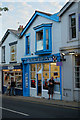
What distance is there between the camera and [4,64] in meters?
28.8

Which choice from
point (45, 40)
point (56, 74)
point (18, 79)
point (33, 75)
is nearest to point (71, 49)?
point (56, 74)

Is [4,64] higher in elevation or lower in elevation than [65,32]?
lower

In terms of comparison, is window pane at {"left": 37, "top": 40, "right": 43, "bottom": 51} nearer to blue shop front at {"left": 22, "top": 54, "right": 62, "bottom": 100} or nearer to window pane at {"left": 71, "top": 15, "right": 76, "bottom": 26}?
blue shop front at {"left": 22, "top": 54, "right": 62, "bottom": 100}

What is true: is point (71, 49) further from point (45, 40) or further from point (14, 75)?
point (14, 75)

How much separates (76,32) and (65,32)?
4.18 ft

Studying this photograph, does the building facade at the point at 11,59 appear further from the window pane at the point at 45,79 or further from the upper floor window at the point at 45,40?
the upper floor window at the point at 45,40

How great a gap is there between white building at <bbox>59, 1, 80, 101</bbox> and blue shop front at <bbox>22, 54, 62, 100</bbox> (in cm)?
77

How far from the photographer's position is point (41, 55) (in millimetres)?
21250

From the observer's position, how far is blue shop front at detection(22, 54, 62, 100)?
1933 cm

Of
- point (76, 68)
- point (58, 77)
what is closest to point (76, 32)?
point (76, 68)

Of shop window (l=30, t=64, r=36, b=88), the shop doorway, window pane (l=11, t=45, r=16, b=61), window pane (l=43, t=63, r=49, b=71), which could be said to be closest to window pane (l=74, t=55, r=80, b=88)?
window pane (l=43, t=63, r=49, b=71)

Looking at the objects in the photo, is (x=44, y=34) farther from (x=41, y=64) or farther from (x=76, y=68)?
(x=76, y=68)

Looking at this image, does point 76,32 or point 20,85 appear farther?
point 20,85

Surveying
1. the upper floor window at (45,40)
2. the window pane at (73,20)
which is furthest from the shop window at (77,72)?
the upper floor window at (45,40)
